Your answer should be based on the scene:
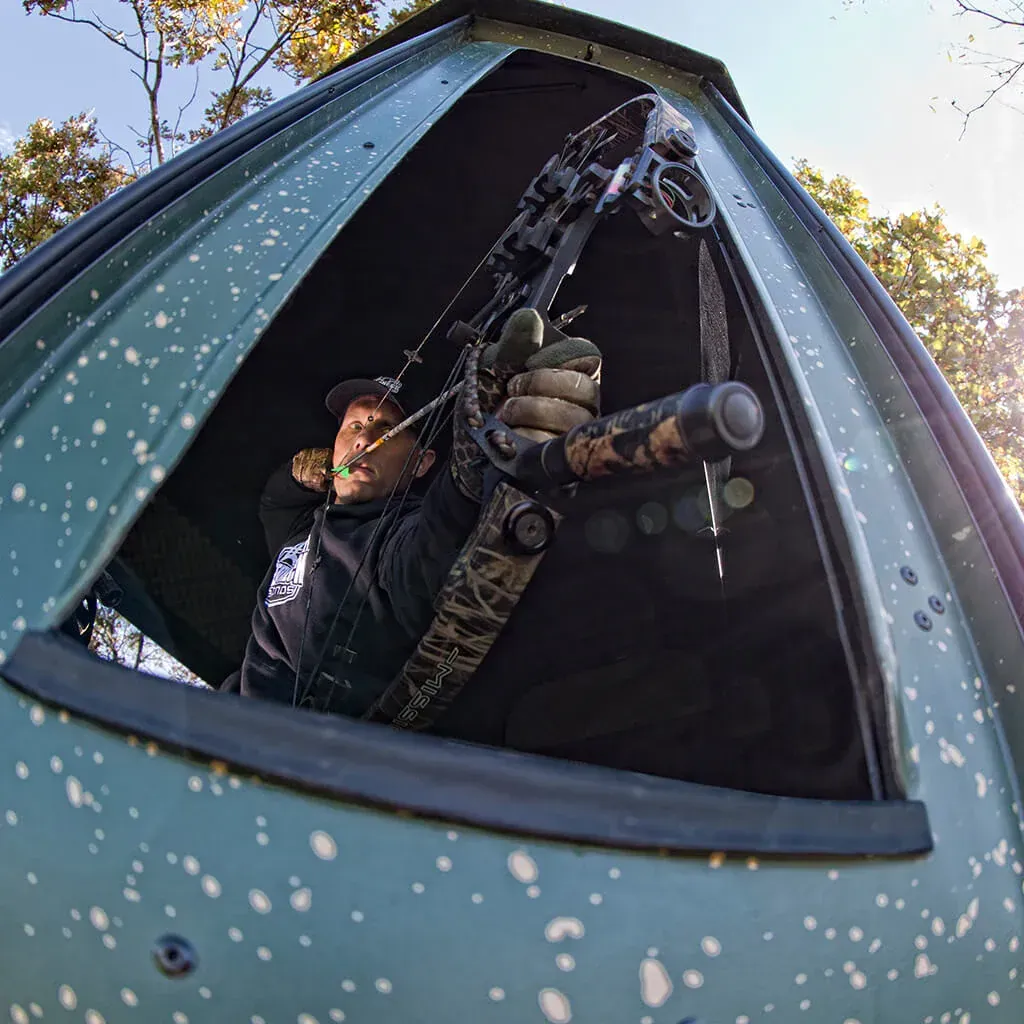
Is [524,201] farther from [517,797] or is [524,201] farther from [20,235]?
[20,235]

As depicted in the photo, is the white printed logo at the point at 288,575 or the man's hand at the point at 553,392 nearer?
the man's hand at the point at 553,392

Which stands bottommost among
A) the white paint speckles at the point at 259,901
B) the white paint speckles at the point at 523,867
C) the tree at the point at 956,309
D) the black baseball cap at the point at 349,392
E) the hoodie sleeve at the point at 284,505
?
the white paint speckles at the point at 259,901

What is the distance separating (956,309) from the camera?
7281 mm

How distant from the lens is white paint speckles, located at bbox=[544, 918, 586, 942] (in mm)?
812

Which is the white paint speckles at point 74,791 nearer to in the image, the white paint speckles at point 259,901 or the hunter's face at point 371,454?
the white paint speckles at point 259,901

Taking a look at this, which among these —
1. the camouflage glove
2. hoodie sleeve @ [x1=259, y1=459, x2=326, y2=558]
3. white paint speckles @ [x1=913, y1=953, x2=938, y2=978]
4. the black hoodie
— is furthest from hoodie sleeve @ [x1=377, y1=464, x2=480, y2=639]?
white paint speckles @ [x1=913, y1=953, x2=938, y2=978]

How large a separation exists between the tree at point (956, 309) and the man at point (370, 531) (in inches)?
220

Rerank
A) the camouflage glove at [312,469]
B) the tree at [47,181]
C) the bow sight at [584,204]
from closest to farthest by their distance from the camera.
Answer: the bow sight at [584,204] → the camouflage glove at [312,469] → the tree at [47,181]

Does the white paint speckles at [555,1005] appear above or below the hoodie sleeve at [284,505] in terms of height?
below

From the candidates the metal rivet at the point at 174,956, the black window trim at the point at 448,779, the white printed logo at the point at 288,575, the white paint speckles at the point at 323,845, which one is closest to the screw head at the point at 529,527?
the black window trim at the point at 448,779

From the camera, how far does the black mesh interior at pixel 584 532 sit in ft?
6.91

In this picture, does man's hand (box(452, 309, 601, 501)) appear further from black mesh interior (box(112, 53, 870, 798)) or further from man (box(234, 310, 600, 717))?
black mesh interior (box(112, 53, 870, 798))

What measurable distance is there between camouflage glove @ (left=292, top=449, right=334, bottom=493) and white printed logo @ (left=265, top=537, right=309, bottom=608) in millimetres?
214

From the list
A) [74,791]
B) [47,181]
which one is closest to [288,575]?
[74,791]
